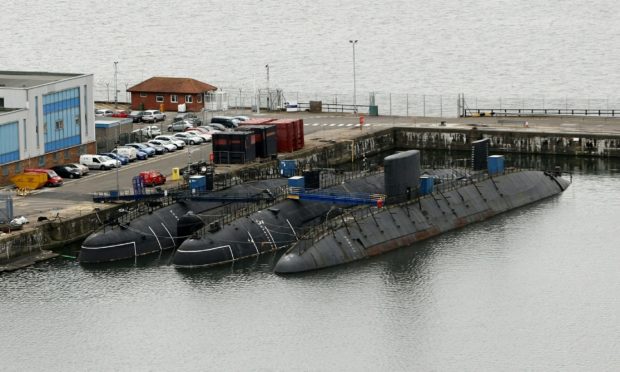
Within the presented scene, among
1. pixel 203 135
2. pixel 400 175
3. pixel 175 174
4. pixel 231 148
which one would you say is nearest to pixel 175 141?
pixel 203 135

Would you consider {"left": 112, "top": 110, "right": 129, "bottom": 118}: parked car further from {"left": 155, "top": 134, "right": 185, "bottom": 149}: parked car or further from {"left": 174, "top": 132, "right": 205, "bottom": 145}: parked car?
{"left": 155, "top": 134, "right": 185, "bottom": 149}: parked car

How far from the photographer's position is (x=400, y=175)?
335 feet

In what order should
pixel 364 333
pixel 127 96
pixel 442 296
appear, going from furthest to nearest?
1. pixel 127 96
2. pixel 442 296
3. pixel 364 333

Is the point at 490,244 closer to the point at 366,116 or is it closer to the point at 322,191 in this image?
the point at 322,191

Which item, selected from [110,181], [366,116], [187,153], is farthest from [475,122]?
[110,181]

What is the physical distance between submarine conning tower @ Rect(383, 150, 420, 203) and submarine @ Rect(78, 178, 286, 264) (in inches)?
319

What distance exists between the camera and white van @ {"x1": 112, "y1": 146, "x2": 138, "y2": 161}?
4877 inches

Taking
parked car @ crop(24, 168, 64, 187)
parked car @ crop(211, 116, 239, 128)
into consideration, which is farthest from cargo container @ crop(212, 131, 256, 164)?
parked car @ crop(211, 116, 239, 128)

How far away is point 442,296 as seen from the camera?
292 feet

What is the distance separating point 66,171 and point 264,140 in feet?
57.2

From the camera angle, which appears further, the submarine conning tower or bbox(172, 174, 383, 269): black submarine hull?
the submarine conning tower

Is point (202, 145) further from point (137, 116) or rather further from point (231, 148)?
point (137, 116)

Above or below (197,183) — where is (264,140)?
above

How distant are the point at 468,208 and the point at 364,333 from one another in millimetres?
28444
